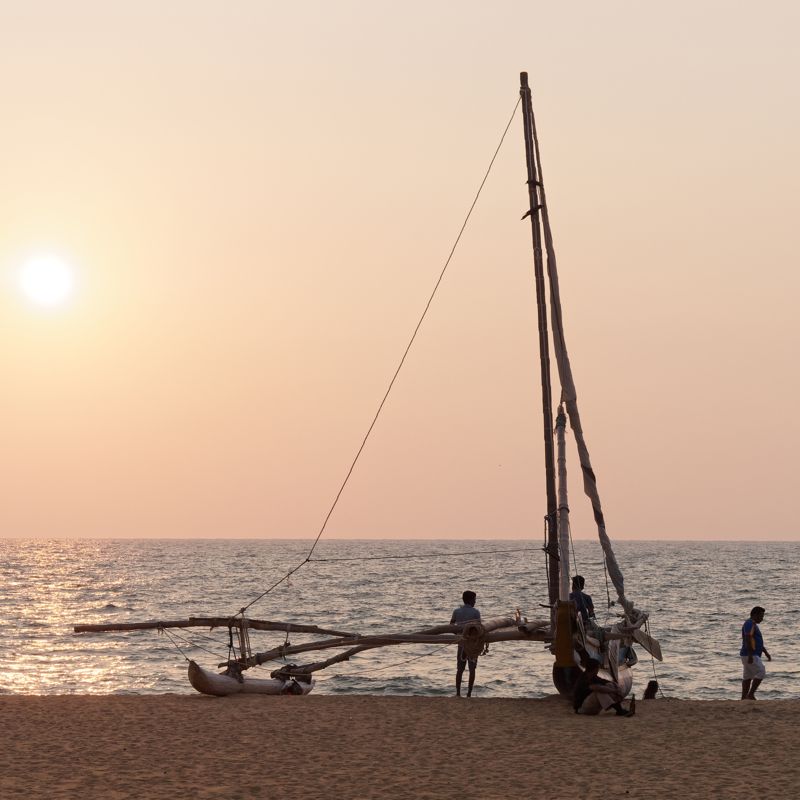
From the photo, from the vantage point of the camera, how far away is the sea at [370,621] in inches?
1372

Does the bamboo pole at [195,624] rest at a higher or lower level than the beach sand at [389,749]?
higher

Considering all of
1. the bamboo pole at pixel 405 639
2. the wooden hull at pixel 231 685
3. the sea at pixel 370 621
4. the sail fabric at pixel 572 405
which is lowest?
the sea at pixel 370 621

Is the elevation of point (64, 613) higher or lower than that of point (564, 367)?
lower

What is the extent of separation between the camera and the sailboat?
2177cm

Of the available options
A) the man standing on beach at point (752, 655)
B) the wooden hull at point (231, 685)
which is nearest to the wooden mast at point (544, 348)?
the man standing on beach at point (752, 655)

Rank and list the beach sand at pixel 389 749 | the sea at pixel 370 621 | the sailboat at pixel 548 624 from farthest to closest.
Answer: the sea at pixel 370 621, the sailboat at pixel 548 624, the beach sand at pixel 389 749

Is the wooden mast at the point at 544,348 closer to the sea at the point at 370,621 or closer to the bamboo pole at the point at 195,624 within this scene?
the sea at the point at 370,621

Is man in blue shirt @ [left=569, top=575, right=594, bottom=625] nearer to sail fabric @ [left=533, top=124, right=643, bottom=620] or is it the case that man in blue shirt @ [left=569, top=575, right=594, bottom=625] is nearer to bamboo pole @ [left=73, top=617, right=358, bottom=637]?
sail fabric @ [left=533, top=124, right=643, bottom=620]

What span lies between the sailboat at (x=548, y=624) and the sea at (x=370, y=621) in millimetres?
1194

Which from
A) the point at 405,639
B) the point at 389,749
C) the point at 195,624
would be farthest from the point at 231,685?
the point at 389,749

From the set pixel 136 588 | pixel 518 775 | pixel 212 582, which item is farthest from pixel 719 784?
pixel 212 582

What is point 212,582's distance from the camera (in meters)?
103

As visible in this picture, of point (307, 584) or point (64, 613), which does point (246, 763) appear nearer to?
point (64, 613)

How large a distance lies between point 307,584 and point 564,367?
78344mm
